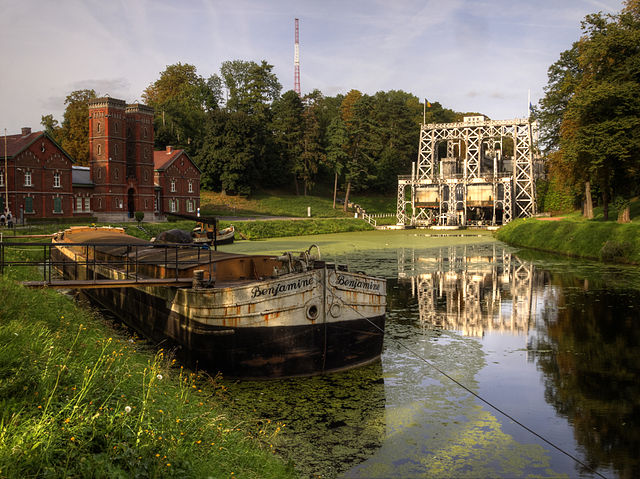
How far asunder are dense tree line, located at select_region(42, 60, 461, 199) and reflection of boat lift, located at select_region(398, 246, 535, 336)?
51.7m

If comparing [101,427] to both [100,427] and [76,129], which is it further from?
[76,129]

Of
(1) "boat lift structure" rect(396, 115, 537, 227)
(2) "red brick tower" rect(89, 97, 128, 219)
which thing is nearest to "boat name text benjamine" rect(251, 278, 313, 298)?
(2) "red brick tower" rect(89, 97, 128, 219)

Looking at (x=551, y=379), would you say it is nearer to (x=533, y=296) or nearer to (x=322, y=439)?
(x=322, y=439)

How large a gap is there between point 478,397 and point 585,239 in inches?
1191

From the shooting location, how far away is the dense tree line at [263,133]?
281 feet

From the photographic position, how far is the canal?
9094mm

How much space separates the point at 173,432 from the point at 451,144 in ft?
288

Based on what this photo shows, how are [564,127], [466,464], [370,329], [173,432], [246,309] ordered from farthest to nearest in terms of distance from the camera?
[564,127]
[370,329]
[246,309]
[466,464]
[173,432]

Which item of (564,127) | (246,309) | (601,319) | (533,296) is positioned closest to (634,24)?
(564,127)

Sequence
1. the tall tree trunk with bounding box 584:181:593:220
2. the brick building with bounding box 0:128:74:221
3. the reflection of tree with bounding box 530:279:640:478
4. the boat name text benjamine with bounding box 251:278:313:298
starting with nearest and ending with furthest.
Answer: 1. the reflection of tree with bounding box 530:279:640:478
2. the boat name text benjamine with bounding box 251:278:313:298
3. the tall tree trunk with bounding box 584:181:593:220
4. the brick building with bounding box 0:128:74:221

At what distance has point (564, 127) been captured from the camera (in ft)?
148

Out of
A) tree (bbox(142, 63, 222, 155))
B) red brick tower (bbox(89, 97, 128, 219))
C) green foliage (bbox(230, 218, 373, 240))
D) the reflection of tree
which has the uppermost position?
tree (bbox(142, 63, 222, 155))

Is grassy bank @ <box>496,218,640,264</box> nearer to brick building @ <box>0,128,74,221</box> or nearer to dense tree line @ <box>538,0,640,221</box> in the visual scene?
dense tree line @ <box>538,0,640,221</box>

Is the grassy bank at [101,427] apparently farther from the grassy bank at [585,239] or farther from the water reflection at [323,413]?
the grassy bank at [585,239]
